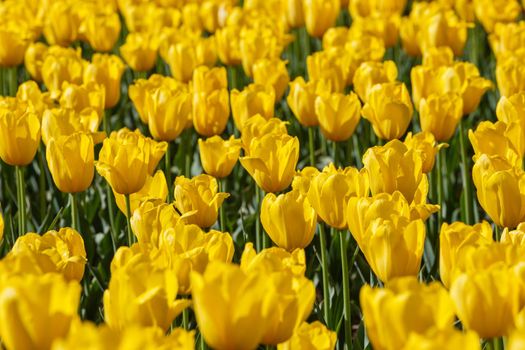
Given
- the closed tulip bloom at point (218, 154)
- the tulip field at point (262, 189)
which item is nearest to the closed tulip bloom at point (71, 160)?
the tulip field at point (262, 189)

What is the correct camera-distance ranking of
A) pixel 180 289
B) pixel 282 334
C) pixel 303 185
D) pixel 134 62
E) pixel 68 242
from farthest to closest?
pixel 134 62 → pixel 303 185 → pixel 68 242 → pixel 180 289 → pixel 282 334

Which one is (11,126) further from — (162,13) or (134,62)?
(162,13)

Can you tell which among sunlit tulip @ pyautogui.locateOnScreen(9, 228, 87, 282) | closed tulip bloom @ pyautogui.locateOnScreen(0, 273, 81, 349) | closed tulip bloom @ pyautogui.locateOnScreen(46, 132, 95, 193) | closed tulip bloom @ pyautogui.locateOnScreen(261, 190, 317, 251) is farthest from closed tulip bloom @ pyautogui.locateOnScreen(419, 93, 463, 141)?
closed tulip bloom @ pyautogui.locateOnScreen(0, 273, 81, 349)

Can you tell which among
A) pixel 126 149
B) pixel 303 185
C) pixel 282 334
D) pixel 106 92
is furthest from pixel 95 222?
pixel 282 334

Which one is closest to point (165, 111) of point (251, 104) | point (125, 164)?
point (251, 104)

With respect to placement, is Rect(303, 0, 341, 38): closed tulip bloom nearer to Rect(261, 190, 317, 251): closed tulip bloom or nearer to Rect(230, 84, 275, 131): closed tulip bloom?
Rect(230, 84, 275, 131): closed tulip bloom

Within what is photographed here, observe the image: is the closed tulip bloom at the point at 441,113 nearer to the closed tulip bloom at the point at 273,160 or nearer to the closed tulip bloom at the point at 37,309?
the closed tulip bloom at the point at 273,160

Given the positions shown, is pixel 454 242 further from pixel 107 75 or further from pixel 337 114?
pixel 107 75
